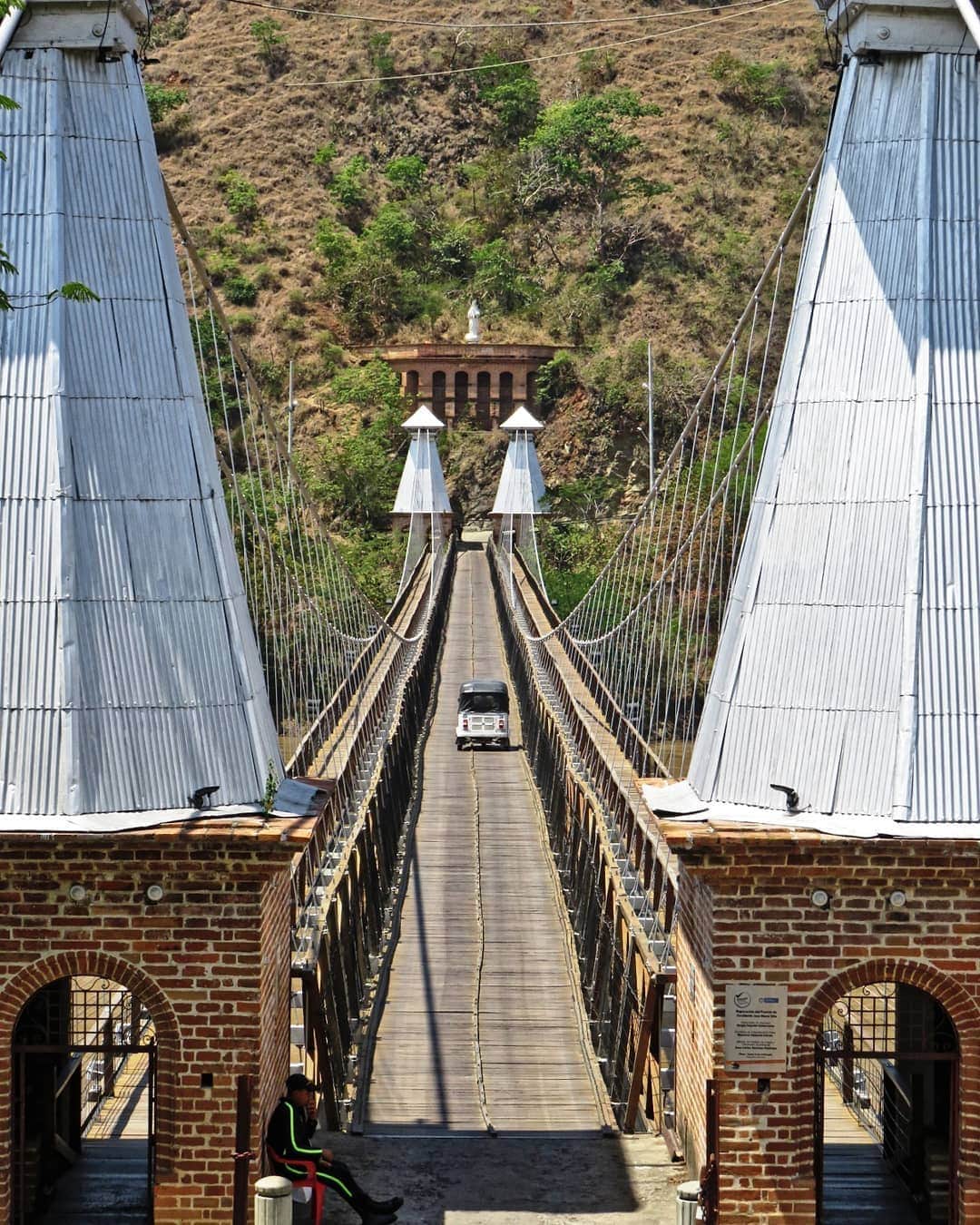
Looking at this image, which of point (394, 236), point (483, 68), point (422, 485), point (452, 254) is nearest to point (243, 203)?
point (394, 236)

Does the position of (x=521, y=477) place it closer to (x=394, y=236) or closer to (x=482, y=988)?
(x=394, y=236)

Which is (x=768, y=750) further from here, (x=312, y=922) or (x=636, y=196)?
(x=636, y=196)

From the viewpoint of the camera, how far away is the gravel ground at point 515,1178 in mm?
9727

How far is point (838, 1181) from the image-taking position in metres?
10.6

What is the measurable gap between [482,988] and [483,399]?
57591 mm

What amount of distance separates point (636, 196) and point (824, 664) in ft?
262

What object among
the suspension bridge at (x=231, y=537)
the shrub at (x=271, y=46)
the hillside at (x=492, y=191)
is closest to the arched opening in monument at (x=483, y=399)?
the hillside at (x=492, y=191)

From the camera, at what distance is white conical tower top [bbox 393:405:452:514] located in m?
55.2

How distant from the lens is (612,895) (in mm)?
17234

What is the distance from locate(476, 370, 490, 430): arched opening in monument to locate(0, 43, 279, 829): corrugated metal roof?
63256 millimetres

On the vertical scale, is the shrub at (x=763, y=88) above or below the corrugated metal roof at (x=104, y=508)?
above

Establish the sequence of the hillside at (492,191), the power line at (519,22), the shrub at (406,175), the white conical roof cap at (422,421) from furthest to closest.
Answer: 1. the power line at (519,22)
2. the shrub at (406,175)
3. the hillside at (492,191)
4. the white conical roof cap at (422,421)

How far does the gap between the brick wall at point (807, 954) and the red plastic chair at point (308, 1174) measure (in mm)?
1916

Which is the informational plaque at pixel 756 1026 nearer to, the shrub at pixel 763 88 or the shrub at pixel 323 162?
the shrub at pixel 323 162
